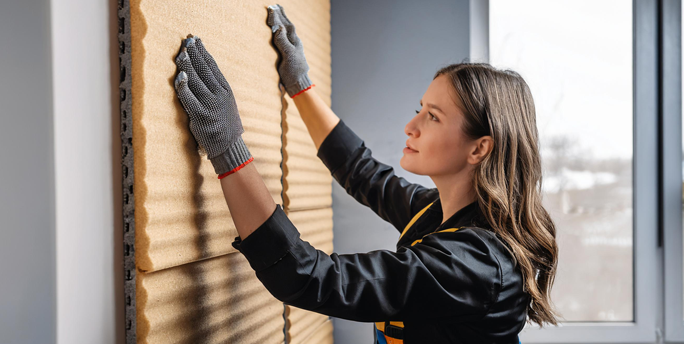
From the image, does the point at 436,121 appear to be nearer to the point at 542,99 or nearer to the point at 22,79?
the point at 22,79

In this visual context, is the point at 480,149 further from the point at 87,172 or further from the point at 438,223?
the point at 87,172

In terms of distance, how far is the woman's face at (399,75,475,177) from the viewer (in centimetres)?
101

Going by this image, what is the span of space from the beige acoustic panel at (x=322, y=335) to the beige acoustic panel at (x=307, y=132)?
432mm

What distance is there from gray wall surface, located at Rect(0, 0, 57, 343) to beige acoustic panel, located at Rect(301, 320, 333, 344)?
0.93 m

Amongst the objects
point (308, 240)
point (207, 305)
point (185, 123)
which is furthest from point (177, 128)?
point (308, 240)

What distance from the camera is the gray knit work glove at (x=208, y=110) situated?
78 centimetres

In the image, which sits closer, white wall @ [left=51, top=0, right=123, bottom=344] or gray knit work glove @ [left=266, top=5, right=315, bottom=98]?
white wall @ [left=51, top=0, right=123, bottom=344]

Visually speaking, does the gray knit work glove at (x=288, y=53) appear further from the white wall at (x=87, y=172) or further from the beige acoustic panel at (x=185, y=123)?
the white wall at (x=87, y=172)

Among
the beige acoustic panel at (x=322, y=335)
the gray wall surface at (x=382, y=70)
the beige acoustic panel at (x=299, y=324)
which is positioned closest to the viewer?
the beige acoustic panel at (x=299, y=324)

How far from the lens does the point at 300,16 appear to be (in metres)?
1.42

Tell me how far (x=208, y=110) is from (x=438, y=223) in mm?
645

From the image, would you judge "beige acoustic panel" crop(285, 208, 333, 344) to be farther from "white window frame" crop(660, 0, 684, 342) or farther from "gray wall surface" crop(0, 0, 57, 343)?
"white window frame" crop(660, 0, 684, 342)

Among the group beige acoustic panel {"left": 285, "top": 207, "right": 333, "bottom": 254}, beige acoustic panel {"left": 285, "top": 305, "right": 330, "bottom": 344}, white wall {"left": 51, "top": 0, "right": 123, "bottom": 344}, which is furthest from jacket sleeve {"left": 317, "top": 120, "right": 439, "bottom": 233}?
white wall {"left": 51, "top": 0, "right": 123, "bottom": 344}

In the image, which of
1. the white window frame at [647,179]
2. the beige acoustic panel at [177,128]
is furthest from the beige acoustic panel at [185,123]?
the white window frame at [647,179]
